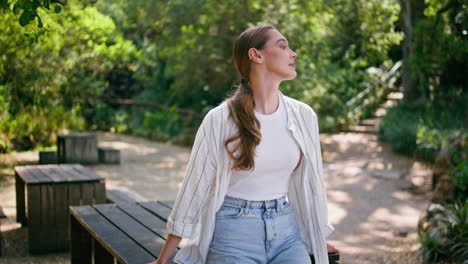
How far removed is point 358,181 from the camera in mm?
9562

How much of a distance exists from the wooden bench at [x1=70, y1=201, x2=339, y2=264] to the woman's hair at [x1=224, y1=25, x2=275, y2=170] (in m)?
0.64

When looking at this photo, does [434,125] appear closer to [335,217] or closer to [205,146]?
[335,217]

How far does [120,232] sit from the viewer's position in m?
3.17

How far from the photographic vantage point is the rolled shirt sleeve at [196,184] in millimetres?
2291

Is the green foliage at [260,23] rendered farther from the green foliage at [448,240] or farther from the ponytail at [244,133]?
the ponytail at [244,133]

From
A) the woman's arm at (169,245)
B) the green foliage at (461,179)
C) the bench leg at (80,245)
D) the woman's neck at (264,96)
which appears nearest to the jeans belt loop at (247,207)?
the woman's arm at (169,245)

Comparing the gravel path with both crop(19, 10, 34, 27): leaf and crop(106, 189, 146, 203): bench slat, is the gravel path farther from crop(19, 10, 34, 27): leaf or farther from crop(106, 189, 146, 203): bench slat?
crop(19, 10, 34, 27): leaf

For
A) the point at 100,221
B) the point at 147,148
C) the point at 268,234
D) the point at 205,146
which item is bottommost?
the point at 147,148

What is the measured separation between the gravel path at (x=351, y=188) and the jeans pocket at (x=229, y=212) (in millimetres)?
3251

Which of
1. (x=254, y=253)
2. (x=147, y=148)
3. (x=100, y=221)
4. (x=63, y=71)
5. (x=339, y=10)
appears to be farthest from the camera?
(x=147, y=148)

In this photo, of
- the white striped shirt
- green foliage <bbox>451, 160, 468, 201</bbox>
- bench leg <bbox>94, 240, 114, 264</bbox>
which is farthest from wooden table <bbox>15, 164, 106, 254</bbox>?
green foliage <bbox>451, 160, 468, 201</bbox>

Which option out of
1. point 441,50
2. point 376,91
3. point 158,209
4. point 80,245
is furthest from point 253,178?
point 376,91

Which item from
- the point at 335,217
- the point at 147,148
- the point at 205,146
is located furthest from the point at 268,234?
the point at 147,148

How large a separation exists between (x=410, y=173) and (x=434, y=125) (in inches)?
101
